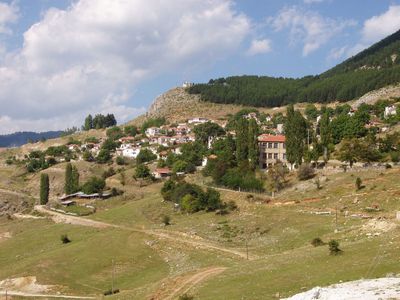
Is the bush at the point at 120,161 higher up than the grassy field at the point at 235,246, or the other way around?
the bush at the point at 120,161

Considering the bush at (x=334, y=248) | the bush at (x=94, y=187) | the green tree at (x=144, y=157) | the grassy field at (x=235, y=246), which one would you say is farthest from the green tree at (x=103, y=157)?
the bush at (x=334, y=248)

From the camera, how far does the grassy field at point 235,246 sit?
38.2m

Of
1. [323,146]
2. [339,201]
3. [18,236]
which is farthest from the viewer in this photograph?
[323,146]

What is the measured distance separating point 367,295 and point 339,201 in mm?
54772

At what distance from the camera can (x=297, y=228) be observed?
224 ft

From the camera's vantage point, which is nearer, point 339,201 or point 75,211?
point 339,201

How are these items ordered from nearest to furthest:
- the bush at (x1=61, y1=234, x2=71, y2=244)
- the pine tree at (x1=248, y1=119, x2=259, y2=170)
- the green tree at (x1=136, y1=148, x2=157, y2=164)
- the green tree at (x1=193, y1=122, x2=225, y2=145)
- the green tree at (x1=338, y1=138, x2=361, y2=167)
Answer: the bush at (x1=61, y1=234, x2=71, y2=244) < the green tree at (x1=338, y1=138, x2=361, y2=167) < the pine tree at (x1=248, y1=119, x2=259, y2=170) < the green tree at (x1=136, y1=148, x2=157, y2=164) < the green tree at (x1=193, y1=122, x2=225, y2=145)

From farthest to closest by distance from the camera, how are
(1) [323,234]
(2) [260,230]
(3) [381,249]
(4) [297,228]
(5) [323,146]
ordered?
(5) [323,146], (2) [260,230], (4) [297,228], (1) [323,234], (3) [381,249]

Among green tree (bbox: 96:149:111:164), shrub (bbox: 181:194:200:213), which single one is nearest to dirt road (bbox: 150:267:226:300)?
shrub (bbox: 181:194:200:213)

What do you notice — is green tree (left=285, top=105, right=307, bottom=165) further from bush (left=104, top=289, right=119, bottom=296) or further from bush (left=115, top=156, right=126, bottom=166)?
bush (left=115, top=156, right=126, bottom=166)

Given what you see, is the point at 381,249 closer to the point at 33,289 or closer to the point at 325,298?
the point at 325,298

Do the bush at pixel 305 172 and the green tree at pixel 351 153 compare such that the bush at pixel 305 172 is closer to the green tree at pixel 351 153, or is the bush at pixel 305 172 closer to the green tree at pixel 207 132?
the green tree at pixel 351 153

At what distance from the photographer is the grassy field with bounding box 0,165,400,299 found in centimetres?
3819

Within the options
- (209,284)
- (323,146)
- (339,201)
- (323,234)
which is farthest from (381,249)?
(323,146)
